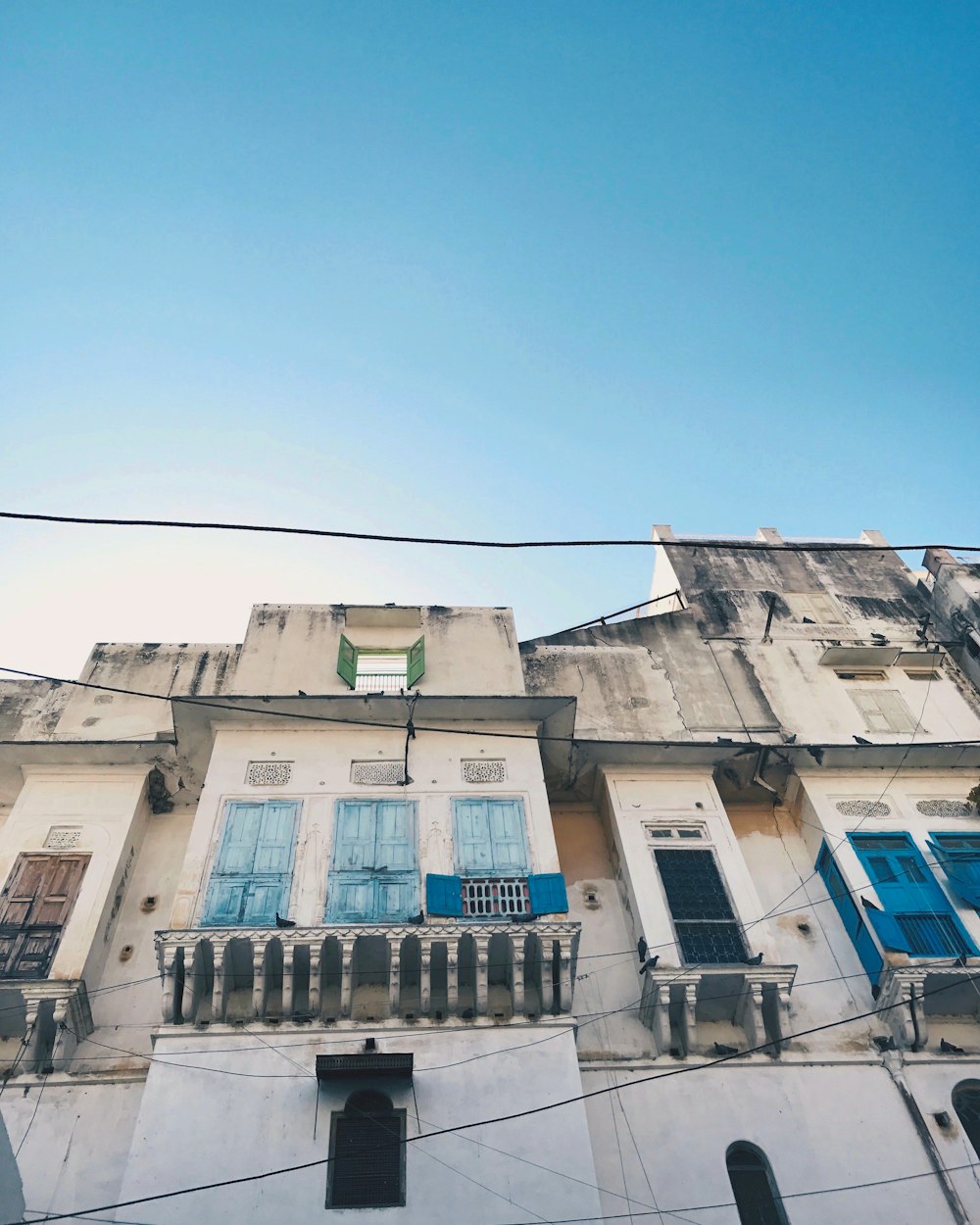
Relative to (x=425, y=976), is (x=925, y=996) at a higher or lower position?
lower

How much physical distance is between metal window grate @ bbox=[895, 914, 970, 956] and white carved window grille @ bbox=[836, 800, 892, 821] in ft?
7.61

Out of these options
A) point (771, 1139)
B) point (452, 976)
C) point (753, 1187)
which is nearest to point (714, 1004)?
point (771, 1139)

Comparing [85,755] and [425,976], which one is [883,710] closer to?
[425,976]

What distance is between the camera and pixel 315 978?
13.9 m

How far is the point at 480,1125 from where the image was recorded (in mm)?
12570

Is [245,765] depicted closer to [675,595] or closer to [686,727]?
[686,727]

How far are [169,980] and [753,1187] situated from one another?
900 cm

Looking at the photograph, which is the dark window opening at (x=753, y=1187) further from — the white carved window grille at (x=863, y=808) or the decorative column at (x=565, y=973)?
the white carved window grille at (x=863, y=808)

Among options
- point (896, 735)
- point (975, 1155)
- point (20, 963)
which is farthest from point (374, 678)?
point (975, 1155)

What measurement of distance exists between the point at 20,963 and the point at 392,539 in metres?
10.1

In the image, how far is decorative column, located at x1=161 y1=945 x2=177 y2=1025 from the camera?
13602 mm

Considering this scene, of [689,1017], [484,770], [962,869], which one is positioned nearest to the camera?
[689,1017]

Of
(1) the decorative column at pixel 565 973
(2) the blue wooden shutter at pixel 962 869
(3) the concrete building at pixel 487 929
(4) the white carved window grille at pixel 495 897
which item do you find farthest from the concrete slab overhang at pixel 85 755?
(2) the blue wooden shutter at pixel 962 869

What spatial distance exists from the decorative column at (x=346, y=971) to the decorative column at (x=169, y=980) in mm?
2454
